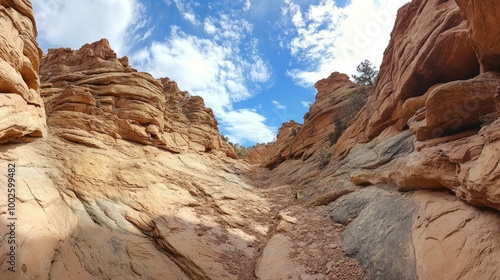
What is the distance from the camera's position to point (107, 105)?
17219mm

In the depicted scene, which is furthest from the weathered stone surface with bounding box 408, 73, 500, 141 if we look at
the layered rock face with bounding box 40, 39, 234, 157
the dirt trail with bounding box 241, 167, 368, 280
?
the layered rock face with bounding box 40, 39, 234, 157

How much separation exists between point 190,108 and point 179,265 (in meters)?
23.1

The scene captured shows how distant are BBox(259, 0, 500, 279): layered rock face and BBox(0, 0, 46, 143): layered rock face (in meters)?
12.0

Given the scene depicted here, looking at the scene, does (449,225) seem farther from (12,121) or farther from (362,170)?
(12,121)

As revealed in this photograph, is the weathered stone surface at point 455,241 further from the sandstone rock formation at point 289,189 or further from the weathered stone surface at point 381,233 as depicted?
the weathered stone surface at point 381,233

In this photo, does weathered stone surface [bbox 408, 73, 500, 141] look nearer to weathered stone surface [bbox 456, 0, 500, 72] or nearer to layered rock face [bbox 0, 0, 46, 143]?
weathered stone surface [bbox 456, 0, 500, 72]

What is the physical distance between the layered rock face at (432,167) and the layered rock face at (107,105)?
11992mm

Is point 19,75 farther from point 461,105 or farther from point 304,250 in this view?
point 461,105

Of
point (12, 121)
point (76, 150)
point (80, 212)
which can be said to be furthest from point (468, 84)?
point (76, 150)

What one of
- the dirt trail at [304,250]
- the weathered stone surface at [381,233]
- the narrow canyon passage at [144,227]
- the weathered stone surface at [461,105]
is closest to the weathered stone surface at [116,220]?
the narrow canyon passage at [144,227]

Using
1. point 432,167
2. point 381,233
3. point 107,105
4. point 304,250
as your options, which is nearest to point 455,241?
point 381,233

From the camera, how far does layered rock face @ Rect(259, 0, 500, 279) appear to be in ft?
17.6

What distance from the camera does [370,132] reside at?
15266 millimetres

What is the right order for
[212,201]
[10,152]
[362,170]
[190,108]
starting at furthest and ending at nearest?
[190,108]
[212,201]
[362,170]
[10,152]
